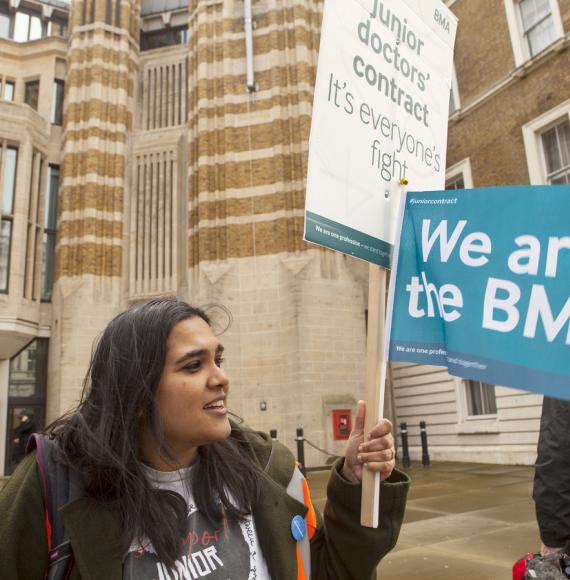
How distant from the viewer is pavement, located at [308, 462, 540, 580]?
15.1 ft

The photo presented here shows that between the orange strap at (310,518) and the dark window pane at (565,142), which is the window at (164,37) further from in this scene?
the orange strap at (310,518)

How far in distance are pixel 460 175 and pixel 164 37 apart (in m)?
14.6

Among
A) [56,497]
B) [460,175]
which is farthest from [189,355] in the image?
[460,175]

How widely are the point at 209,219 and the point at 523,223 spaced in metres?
16.7

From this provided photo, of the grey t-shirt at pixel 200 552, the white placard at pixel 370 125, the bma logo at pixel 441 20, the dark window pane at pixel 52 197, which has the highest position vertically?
the dark window pane at pixel 52 197

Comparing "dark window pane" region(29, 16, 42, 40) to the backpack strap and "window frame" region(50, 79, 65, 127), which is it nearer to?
"window frame" region(50, 79, 65, 127)

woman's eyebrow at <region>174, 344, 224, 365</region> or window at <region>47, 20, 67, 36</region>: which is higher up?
window at <region>47, 20, 67, 36</region>

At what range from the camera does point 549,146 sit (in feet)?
42.3

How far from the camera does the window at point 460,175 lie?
48.7ft

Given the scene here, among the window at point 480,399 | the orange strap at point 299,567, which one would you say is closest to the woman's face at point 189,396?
the orange strap at point 299,567

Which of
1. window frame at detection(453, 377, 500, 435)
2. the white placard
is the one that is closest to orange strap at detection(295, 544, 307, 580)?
the white placard

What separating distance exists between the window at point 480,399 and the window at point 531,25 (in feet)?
27.9

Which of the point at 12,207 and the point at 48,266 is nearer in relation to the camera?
the point at 12,207

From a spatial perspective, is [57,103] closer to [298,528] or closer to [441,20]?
[441,20]
